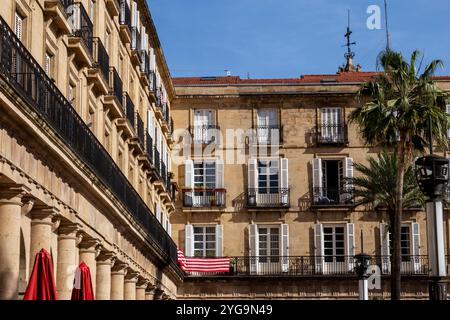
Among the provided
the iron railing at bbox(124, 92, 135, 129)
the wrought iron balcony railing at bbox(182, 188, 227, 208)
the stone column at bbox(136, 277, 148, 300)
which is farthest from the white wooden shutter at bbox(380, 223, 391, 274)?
the iron railing at bbox(124, 92, 135, 129)

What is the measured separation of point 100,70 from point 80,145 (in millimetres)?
5357

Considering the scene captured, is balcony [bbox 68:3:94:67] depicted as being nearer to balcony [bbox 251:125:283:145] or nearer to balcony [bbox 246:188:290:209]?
balcony [bbox 246:188:290:209]

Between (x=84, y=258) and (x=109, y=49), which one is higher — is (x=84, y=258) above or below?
below

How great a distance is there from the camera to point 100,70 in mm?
29141

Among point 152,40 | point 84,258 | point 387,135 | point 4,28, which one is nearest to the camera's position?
point 4,28

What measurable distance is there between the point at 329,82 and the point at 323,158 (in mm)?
4392

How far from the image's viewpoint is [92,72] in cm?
2855

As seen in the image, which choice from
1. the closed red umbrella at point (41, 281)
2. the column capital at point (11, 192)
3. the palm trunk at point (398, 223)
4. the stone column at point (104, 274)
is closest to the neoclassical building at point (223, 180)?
the stone column at point (104, 274)

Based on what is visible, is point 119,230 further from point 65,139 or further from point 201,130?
point 201,130

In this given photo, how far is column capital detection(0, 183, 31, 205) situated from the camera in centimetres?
1831

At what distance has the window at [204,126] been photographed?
179ft

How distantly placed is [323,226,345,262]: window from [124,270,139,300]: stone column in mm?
19208

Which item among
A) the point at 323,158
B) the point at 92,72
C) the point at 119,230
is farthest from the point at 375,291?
the point at 92,72

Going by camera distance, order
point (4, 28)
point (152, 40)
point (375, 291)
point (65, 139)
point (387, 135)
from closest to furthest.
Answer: point (4, 28) → point (65, 139) → point (387, 135) → point (152, 40) → point (375, 291)
